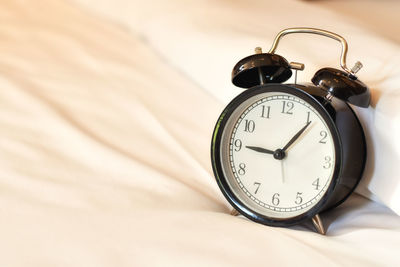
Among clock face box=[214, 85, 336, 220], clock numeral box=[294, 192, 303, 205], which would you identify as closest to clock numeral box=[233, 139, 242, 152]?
clock face box=[214, 85, 336, 220]

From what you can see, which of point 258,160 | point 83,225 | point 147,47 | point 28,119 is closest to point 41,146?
point 28,119

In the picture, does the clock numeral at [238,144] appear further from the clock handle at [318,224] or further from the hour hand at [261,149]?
the clock handle at [318,224]

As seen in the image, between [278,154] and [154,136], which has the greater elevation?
[154,136]

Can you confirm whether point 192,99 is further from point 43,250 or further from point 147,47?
point 43,250

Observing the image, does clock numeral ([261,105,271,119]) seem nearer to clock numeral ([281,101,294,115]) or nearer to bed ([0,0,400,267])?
clock numeral ([281,101,294,115])

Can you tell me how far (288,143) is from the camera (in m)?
0.74

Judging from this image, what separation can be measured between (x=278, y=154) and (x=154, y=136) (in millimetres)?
289

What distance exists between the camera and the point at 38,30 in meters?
1.39

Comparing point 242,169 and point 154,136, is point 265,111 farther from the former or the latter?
point 154,136

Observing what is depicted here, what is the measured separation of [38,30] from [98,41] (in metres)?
0.17

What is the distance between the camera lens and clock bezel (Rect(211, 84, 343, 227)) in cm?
69

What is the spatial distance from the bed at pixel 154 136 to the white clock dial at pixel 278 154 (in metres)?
0.04

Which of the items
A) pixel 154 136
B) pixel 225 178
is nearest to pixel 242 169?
pixel 225 178

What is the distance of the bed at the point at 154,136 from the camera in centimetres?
68
